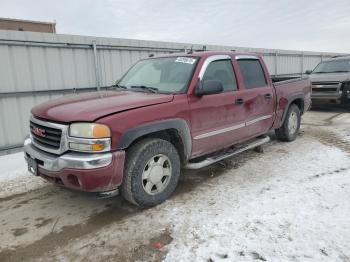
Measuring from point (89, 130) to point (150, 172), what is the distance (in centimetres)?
93

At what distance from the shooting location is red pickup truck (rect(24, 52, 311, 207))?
124 inches

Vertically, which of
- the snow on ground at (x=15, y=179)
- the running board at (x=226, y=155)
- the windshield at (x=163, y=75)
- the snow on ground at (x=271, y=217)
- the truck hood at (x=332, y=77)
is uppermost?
the windshield at (x=163, y=75)

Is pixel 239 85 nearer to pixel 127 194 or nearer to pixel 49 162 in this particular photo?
pixel 127 194

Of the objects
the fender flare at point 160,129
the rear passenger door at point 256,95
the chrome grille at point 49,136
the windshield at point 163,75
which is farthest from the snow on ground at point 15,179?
the rear passenger door at point 256,95

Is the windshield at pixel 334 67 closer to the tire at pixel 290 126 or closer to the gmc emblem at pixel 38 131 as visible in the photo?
the tire at pixel 290 126

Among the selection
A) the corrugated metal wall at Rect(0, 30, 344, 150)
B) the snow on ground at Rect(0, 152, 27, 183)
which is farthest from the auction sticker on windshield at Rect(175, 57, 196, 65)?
the corrugated metal wall at Rect(0, 30, 344, 150)

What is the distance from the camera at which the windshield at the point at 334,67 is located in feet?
36.0

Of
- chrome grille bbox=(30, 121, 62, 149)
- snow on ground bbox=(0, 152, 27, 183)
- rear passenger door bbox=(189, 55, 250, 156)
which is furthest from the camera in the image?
snow on ground bbox=(0, 152, 27, 183)

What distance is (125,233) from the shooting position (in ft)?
10.5

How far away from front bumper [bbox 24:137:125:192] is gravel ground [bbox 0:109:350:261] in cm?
52

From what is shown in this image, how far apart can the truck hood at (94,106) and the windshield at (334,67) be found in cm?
954

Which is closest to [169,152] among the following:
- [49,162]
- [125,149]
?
[125,149]

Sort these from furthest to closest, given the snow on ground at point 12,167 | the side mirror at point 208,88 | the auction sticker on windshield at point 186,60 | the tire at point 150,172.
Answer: the snow on ground at point 12,167
the auction sticker on windshield at point 186,60
the side mirror at point 208,88
the tire at point 150,172

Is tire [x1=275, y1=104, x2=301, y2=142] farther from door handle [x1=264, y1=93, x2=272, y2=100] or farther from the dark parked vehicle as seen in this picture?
the dark parked vehicle
